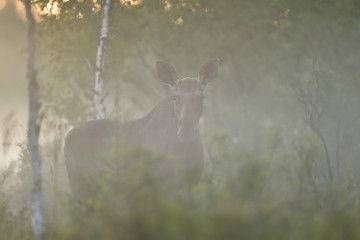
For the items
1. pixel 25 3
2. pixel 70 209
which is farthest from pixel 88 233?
pixel 25 3

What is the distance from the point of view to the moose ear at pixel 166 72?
8750mm

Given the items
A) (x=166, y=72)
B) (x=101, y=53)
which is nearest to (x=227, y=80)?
(x=101, y=53)

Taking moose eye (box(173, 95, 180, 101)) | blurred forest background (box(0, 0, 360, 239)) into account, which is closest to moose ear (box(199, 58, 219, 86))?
moose eye (box(173, 95, 180, 101))

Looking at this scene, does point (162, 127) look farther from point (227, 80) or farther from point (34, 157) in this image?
point (227, 80)

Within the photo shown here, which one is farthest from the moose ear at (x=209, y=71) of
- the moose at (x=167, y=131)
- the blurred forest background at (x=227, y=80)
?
the blurred forest background at (x=227, y=80)

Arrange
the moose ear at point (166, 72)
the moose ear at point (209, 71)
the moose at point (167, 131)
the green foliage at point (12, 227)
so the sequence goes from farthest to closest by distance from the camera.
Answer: the moose ear at point (209, 71), the moose ear at point (166, 72), the moose at point (167, 131), the green foliage at point (12, 227)

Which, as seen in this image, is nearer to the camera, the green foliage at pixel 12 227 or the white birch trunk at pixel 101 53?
the green foliage at pixel 12 227

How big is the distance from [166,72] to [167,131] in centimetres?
136

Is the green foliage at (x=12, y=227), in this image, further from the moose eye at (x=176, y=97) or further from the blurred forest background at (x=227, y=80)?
the moose eye at (x=176, y=97)

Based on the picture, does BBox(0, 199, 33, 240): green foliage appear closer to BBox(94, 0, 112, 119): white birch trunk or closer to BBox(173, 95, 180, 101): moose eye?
BBox(173, 95, 180, 101): moose eye

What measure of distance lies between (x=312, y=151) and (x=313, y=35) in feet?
41.1

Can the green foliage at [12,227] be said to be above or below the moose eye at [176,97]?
below

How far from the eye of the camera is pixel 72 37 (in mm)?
16438

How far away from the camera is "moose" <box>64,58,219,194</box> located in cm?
750
